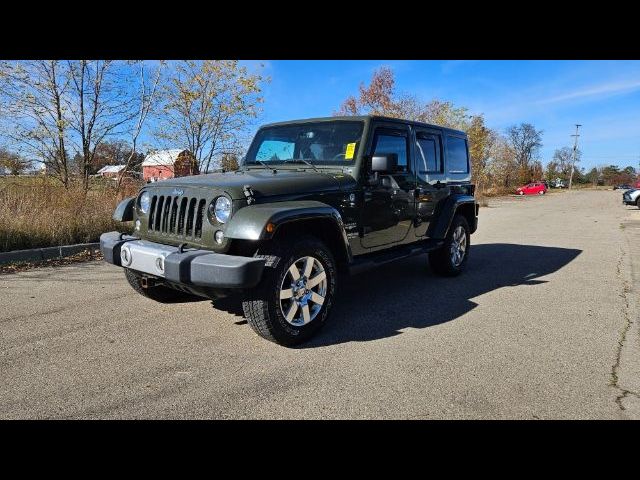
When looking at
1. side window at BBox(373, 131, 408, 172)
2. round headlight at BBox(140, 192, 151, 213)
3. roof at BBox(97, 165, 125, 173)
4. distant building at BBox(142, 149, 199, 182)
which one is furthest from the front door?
distant building at BBox(142, 149, 199, 182)

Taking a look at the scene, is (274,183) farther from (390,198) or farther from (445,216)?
(445,216)

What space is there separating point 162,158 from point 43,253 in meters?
6.20

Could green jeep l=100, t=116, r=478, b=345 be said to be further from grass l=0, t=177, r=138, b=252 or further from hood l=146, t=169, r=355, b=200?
grass l=0, t=177, r=138, b=252

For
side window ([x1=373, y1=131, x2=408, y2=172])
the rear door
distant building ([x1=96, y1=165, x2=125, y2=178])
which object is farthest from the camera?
distant building ([x1=96, y1=165, x2=125, y2=178])

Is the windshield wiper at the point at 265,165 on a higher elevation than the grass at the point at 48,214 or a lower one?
higher

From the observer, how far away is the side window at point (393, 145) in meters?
4.54

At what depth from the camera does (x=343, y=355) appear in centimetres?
331

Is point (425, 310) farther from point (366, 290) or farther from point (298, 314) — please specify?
point (298, 314)

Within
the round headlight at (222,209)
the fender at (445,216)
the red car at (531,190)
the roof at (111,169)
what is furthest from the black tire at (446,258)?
the red car at (531,190)

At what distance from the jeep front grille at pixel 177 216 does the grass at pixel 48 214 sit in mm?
4232

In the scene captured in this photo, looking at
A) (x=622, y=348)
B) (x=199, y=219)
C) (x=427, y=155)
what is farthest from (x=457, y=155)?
(x=199, y=219)

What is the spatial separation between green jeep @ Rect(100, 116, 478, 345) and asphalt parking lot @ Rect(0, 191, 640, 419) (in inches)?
16.4

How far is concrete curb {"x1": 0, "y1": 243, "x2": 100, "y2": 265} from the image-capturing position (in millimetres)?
6156

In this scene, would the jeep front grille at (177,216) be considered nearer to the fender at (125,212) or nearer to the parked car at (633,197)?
the fender at (125,212)
